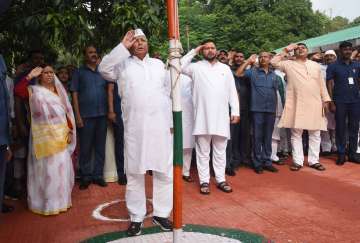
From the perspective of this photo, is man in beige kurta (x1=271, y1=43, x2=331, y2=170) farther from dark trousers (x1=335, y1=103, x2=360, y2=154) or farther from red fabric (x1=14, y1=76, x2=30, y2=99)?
red fabric (x1=14, y1=76, x2=30, y2=99)

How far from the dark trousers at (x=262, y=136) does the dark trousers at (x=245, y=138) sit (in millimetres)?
215

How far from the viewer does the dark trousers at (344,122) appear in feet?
25.1

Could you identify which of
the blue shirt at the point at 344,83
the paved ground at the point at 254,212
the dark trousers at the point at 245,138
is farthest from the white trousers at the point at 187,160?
the blue shirt at the point at 344,83

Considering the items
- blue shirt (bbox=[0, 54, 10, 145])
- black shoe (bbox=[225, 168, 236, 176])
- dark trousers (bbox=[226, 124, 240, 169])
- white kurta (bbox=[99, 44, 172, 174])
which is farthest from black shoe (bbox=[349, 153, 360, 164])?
blue shirt (bbox=[0, 54, 10, 145])

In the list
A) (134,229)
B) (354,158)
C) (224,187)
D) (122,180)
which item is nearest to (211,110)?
(224,187)

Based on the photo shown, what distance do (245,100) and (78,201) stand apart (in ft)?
10.5

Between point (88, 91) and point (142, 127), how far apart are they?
230 cm

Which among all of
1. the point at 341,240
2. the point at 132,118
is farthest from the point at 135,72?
the point at 341,240

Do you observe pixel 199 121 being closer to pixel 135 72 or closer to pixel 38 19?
pixel 135 72

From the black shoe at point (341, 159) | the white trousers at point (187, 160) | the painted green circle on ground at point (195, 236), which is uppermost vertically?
the white trousers at point (187, 160)

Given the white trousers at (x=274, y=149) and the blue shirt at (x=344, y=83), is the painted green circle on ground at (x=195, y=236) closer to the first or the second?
the white trousers at (x=274, y=149)

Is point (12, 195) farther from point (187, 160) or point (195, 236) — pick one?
point (195, 236)

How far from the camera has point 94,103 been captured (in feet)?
21.0

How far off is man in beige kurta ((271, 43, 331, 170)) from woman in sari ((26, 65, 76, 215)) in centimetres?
357
